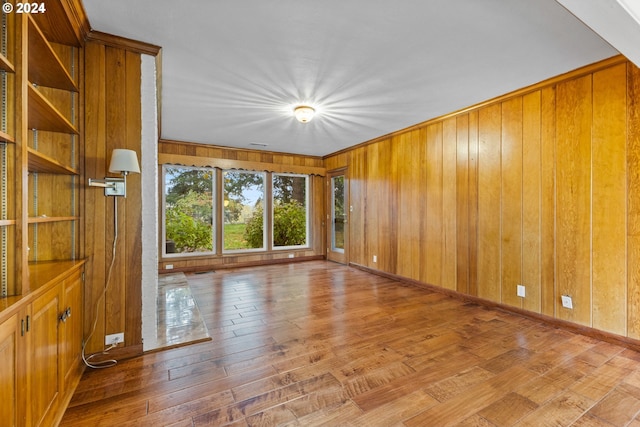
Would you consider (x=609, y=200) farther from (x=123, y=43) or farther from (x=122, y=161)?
(x=123, y=43)

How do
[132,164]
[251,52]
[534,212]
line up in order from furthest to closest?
[534,212] < [251,52] < [132,164]

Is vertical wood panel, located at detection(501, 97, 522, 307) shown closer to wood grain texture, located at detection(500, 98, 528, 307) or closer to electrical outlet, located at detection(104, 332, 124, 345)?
wood grain texture, located at detection(500, 98, 528, 307)

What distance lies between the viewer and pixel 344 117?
404 centimetres

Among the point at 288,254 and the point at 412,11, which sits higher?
the point at 412,11

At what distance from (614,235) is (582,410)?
166cm

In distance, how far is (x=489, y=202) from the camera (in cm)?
350

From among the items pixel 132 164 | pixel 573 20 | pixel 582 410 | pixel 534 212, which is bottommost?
pixel 582 410

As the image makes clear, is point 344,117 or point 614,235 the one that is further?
point 344,117

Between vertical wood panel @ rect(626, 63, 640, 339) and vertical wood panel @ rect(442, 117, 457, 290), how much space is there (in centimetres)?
166

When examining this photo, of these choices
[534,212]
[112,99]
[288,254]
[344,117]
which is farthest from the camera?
[288,254]

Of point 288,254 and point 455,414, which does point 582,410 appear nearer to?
point 455,414

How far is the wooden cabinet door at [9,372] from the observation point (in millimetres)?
1016

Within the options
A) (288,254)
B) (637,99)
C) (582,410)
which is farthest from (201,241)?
(637,99)

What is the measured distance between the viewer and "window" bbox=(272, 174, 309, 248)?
21.3ft
